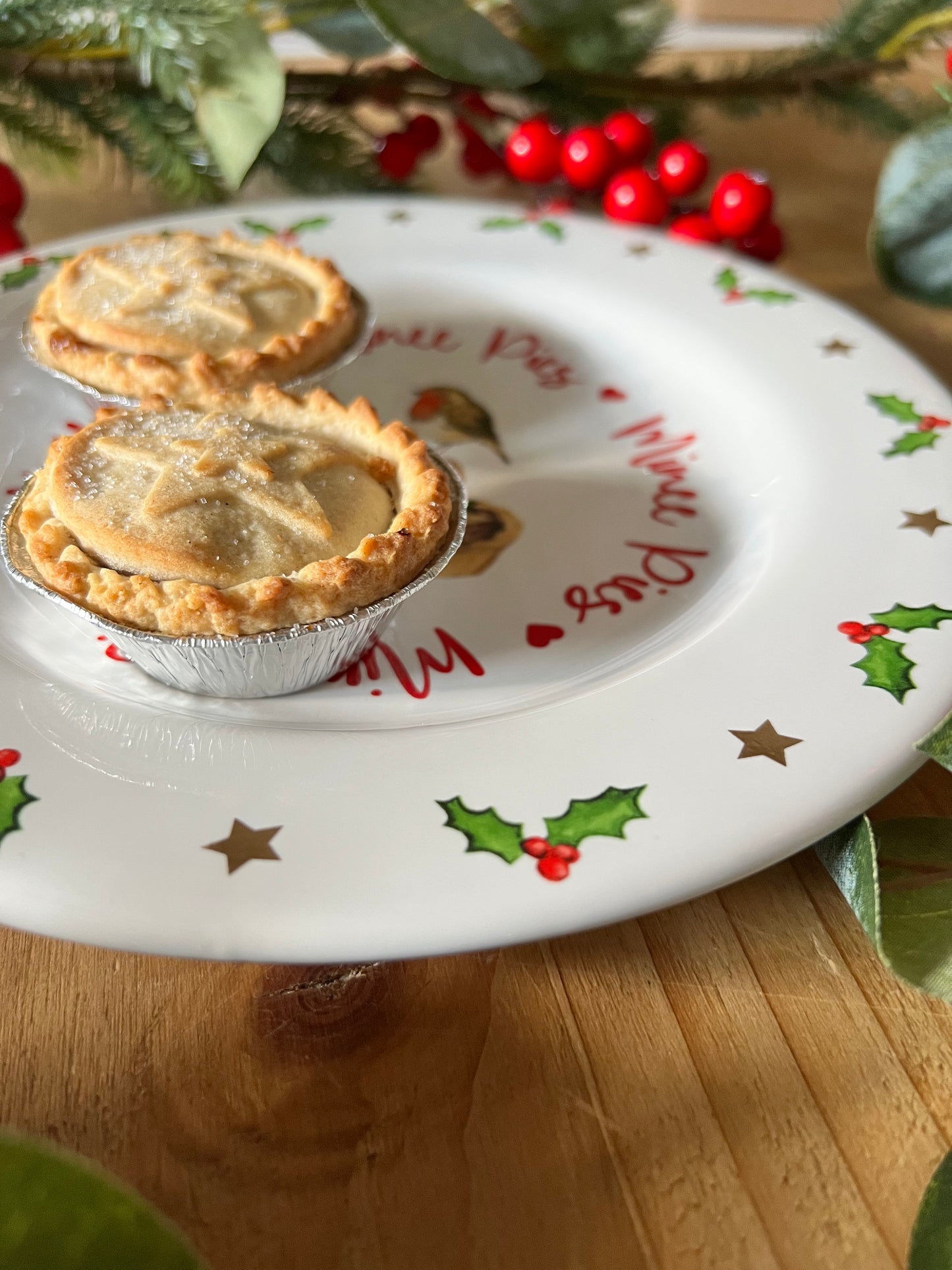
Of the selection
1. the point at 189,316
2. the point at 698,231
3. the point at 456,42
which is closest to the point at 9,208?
the point at 189,316

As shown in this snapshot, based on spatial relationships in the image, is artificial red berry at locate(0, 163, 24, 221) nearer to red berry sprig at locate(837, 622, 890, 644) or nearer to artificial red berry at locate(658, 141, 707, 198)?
artificial red berry at locate(658, 141, 707, 198)

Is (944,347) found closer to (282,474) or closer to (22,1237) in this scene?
(282,474)

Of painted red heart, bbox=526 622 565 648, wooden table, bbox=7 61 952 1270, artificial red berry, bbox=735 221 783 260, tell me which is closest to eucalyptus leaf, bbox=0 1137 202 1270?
wooden table, bbox=7 61 952 1270

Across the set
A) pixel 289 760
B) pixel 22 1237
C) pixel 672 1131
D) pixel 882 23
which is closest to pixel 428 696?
pixel 289 760

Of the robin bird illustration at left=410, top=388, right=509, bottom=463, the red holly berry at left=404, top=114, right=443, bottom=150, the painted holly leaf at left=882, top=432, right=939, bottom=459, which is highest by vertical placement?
the red holly berry at left=404, top=114, right=443, bottom=150

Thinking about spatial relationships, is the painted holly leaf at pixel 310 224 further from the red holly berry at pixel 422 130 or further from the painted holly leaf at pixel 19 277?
the painted holly leaf at pixel 19 277

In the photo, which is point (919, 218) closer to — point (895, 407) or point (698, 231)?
point (895, 407)

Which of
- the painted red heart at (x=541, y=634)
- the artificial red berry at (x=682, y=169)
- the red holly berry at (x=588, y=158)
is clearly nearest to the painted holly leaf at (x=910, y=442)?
the painted red heart at (x=541, y=634)
